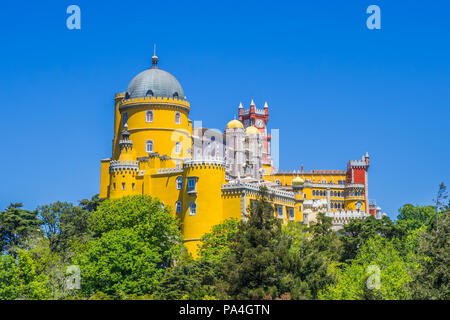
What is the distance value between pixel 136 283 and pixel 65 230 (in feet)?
70.4

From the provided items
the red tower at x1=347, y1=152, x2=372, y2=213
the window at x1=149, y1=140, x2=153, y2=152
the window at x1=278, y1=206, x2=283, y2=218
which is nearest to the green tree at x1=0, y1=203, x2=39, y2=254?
the window at x1=149, y1=140, x2=153, y2=152

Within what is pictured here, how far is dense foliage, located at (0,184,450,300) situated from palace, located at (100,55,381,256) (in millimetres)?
2690

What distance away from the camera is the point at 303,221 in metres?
94.5

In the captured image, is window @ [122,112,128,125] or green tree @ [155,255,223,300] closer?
green tree @ [155,255,223,300]

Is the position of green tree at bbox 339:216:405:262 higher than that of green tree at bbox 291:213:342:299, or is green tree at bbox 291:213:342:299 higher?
green tree at bbox 339:216:405:262

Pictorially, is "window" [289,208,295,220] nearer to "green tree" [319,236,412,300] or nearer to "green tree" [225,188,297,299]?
"green tree" [319,236,412,300]

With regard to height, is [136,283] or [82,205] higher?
[82,205]

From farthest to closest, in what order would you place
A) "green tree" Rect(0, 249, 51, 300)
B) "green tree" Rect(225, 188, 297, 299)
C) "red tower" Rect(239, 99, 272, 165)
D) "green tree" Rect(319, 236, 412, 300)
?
"red tower" Rect(239, 99, 272, 165) → "green tree" Rect(0, 249, 51, 300) → "green tree" Rect(225, 188, 297, 299) → "green tree" Rect(319, 236, 412, 300)

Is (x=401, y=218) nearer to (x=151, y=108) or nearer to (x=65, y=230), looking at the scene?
(x=151, y=108)

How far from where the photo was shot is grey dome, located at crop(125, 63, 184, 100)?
93.1m

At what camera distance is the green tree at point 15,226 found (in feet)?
289

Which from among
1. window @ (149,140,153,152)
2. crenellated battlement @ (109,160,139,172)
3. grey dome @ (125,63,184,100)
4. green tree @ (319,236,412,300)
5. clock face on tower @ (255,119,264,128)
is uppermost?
clock face on tower @ (255,119,264,128)
